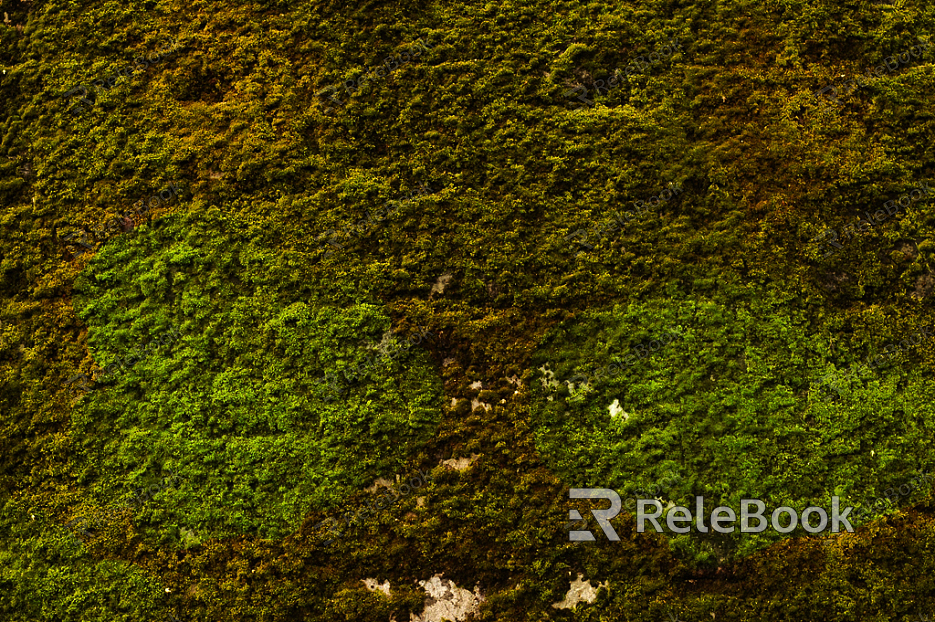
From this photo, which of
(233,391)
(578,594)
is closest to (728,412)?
(578,594)

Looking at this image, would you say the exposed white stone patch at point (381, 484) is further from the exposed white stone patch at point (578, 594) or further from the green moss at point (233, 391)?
the exposed white stone patch at point (578, 594)

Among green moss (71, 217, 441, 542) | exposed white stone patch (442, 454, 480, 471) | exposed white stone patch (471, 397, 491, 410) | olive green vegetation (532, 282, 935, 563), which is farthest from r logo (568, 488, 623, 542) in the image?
green moss (71, 217, 441, 542)

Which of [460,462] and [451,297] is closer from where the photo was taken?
[460,462]

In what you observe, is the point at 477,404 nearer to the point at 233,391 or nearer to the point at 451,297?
the point at 451,297

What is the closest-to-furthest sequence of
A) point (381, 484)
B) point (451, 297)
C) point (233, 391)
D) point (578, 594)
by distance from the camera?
point (578, 594) → point (381, 484) → point (233, 391) → point (451, 297)

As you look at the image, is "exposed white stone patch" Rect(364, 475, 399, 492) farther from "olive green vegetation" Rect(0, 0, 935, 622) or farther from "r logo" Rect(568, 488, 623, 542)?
"r logo" Rect(568, 488, 623, 542)

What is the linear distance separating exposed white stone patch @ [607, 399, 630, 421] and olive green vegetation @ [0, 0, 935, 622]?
0.18 ft

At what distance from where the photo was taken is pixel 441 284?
4.84 m

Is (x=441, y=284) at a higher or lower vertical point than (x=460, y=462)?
higher

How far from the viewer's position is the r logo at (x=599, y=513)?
4.30 metres

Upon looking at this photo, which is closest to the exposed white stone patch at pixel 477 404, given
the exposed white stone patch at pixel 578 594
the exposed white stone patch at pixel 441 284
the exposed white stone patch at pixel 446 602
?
the exposed white stone patch at pixel 441 284

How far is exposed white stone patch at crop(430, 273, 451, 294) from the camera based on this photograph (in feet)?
15.8

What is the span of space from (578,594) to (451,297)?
7.25 ft

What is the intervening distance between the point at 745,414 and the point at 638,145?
2133mm
